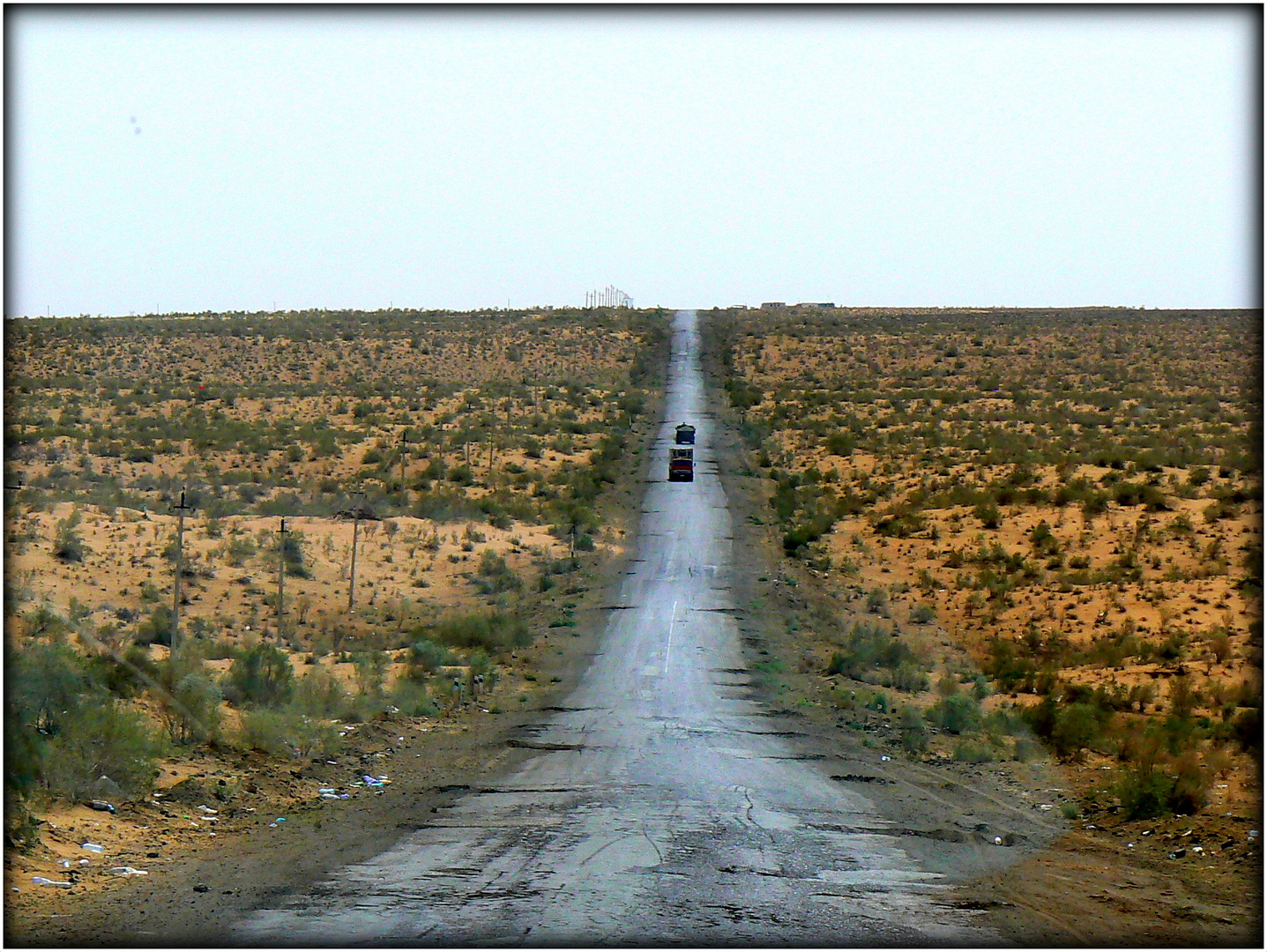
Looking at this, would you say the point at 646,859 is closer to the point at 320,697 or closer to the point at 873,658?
the point at 320,697

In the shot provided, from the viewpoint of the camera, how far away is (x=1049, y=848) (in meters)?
13.7

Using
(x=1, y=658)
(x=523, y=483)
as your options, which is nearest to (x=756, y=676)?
(x=1, y=658)

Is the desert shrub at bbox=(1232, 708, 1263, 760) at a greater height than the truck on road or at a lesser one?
lesser

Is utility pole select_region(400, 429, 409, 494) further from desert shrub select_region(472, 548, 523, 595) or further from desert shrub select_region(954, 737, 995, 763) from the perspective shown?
desert shrub select_region(954, 737, 995, 763)

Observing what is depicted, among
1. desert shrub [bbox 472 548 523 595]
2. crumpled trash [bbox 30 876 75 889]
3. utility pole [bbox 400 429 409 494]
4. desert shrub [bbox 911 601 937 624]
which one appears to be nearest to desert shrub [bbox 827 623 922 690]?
desert shrub [bbox 911 601 937 624]

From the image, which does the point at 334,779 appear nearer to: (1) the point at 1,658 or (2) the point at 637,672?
(1) the point at 1,658

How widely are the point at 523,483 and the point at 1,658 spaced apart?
139 feet

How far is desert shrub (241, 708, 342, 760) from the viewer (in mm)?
16812

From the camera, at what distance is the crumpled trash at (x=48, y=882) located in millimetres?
10961

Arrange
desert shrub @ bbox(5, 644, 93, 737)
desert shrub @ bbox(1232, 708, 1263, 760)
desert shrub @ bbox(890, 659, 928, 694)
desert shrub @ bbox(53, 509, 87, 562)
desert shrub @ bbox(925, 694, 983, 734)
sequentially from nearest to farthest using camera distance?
desert shrub @ bbox(5, 644, 93, 737) → desert shrub @ bbox(1232, 708, 1263, 760) → desert shrub @ bbox(925, 694, 983, 734) → desert shrub @ bbox(890, 659, 928, 694) → desert shrub @ bbox(53, 509, 87, 562)

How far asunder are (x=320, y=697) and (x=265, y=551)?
619 inches

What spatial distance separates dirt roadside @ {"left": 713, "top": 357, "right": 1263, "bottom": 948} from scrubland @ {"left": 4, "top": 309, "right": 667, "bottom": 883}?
298 inches

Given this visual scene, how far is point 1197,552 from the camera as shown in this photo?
106 feet

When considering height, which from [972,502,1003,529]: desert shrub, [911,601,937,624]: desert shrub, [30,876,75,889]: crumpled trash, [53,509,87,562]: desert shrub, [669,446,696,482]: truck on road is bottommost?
[30,876,75,889]: crumpled trash
